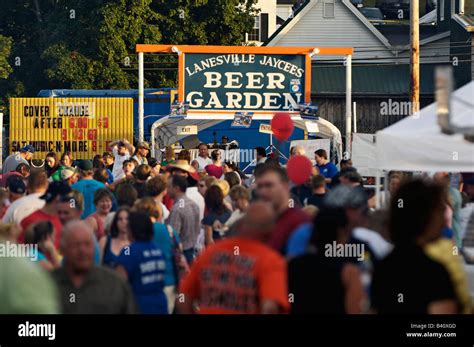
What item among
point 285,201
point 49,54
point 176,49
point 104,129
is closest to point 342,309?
point 285,201

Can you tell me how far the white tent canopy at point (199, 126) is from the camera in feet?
78.7

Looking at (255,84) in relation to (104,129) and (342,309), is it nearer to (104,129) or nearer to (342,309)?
(104,129)

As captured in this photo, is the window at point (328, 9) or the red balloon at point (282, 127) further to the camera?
the window at point (328, 9)

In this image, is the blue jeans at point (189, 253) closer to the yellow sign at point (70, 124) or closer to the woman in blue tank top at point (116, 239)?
the woman in blue tank top at point (116, 239)

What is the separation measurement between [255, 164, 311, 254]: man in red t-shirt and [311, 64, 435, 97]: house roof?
136 ft

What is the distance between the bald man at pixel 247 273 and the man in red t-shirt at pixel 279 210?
35.0 inches

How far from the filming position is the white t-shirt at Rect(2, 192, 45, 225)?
433 inches

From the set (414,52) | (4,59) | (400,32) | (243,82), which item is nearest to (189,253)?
(243,82)

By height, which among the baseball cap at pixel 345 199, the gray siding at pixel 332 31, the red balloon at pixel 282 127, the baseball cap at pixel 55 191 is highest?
Answer: the gray siding at pixel 332 31

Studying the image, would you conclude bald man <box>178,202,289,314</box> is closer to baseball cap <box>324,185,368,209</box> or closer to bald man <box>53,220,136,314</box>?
bald man <box>53,220,136,314</box>

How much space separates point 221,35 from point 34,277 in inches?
1797

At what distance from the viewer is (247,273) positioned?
640 cm

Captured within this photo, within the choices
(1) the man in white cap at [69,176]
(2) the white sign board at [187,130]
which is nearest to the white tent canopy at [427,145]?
(1) the man in white cap at [69,176]

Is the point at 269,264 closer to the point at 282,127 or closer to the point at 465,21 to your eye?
the point at 282,127
